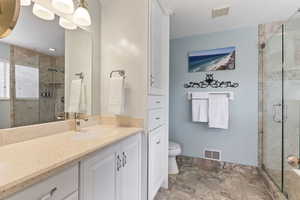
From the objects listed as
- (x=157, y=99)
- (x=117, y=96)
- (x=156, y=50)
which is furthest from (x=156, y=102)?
(x=156, y=50)

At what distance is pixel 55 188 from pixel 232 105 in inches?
99.6

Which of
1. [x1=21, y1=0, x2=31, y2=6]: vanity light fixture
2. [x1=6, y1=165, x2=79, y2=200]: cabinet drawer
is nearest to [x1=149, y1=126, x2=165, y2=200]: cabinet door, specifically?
[x1=6, y1=165, x2=79, y2=200]: cabinet drawer

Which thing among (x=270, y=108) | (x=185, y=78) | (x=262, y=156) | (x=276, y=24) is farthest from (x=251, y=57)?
(x=262, y=156)

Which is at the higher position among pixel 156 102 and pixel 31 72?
pixel 31 72

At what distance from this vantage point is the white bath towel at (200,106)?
2.52 meters

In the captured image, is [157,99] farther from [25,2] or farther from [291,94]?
[291,94]

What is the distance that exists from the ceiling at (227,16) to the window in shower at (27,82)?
1632 millimetres

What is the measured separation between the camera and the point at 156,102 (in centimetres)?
176

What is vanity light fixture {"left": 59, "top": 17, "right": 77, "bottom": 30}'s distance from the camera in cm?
133

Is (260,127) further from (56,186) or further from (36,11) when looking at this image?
(36,11)

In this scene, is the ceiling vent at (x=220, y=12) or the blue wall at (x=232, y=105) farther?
the blue wall at (x=232, y=105)

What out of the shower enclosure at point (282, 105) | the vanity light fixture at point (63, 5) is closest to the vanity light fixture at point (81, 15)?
the vanity light fixture at point (63, 5)

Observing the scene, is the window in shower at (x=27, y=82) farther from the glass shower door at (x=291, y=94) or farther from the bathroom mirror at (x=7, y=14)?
the glass shower door at (x=291, y=94)

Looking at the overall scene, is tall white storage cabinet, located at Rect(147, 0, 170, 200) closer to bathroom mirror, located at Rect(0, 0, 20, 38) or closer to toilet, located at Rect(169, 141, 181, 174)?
toilet, located at Rect(169, 141, 181, 174)
